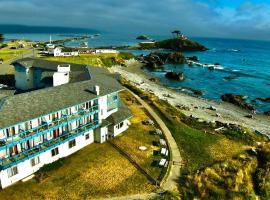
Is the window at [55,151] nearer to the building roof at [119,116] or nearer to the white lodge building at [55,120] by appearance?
the white lodge building at [55,120]

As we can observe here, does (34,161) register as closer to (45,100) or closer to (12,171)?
(12,171)

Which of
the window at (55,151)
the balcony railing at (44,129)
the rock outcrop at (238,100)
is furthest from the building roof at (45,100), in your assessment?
the rock outcrop at (238,100)

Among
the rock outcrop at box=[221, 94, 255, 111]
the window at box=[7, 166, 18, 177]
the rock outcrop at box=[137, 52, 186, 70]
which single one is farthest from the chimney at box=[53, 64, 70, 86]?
the rock outcrop at box=[137, 52, 186, 70]

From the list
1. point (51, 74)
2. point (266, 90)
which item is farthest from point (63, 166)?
point (266, 90)

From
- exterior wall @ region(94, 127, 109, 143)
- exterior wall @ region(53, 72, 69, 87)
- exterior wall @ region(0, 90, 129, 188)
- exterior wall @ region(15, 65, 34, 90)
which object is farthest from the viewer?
exterior wall @ region(15, 65, 34, 90)

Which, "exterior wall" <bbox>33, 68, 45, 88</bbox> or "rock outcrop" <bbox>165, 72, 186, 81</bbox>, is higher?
"exterior wall" <bbox>33, 68, 45, 88</bbox>

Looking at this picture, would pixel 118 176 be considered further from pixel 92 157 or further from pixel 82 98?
pixel 82 98

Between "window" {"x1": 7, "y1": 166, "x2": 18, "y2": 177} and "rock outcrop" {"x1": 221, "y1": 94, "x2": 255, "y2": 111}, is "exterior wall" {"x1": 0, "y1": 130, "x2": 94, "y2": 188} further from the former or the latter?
"rock outcrop" {"x1": 221, "y1": 94, "x2": 255, "y2": 111}
